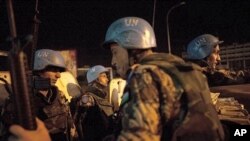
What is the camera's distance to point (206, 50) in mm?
7355

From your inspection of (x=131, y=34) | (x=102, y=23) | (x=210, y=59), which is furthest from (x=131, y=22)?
(x=102, y=23)

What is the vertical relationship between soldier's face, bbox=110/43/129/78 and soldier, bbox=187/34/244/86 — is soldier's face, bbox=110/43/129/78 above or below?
above

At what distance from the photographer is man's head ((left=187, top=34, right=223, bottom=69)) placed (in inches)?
285

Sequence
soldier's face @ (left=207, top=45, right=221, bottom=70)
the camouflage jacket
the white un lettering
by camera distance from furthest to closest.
Answer: soldier's face @ (left=207, top=45, right=221, bottom=70) → the camouflage jacket → the white un lettering

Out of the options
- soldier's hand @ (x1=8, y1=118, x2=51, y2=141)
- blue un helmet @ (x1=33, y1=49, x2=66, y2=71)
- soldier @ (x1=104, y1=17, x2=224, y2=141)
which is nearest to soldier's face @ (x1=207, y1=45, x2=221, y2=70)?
blue un helmet @ (x1=33, y1=49, x2=66, y2=71)

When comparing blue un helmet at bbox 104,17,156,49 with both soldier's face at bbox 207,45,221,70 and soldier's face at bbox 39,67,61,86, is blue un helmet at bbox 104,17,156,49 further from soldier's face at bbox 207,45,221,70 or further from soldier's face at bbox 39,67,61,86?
soldier's face at bbox 207,45,221,70

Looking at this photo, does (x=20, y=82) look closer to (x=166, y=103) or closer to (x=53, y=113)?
(x=166, y=103)

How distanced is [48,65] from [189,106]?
3337 millimetres

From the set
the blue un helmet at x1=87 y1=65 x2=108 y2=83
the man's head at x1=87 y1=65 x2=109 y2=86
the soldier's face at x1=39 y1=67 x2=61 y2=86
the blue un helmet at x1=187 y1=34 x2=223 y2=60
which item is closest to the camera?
the soldier's face at x1=39 y1=67 x2=61 y2=86

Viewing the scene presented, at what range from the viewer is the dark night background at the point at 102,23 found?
29.7 metres

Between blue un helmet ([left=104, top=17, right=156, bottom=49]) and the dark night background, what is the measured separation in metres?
23.9

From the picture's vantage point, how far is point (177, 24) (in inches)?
1387

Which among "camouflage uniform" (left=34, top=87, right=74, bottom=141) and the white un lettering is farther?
"camouflage uniform" (left=34, top=87, right=74, bottom=141)

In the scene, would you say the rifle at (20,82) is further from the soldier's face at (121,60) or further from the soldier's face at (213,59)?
the soldier's face at (213,59)
